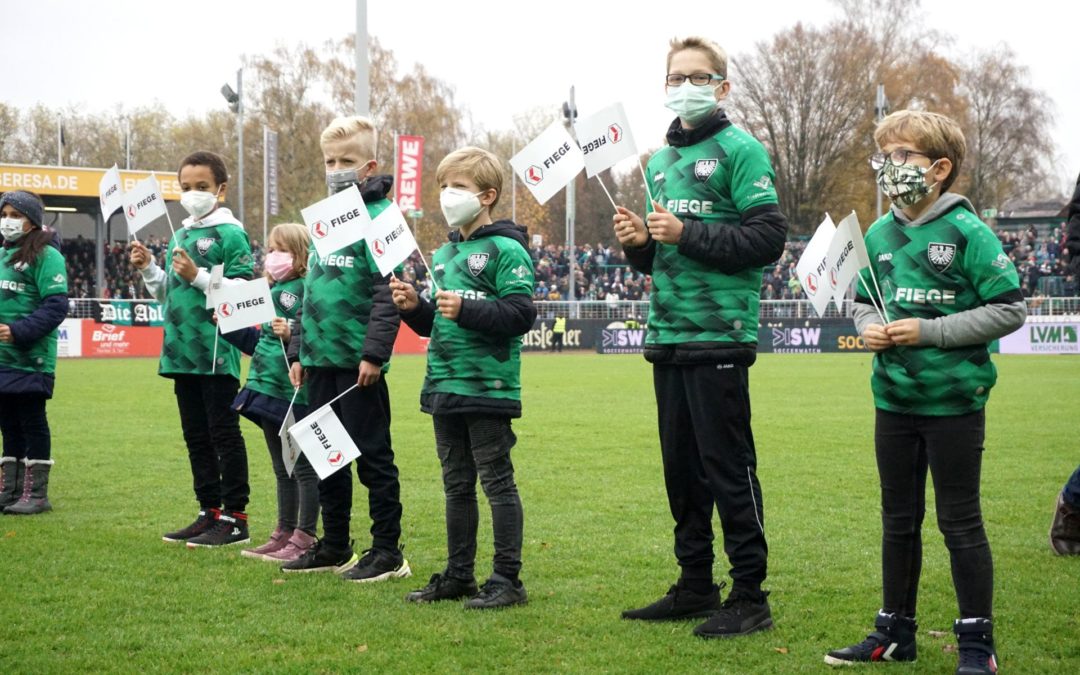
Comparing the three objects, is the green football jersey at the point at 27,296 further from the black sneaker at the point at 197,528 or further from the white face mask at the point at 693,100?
the white face mask at the point at 693,100

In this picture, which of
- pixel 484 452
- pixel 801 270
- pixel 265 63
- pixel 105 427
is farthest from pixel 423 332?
pixel 265 63

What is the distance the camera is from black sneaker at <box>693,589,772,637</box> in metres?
4.46

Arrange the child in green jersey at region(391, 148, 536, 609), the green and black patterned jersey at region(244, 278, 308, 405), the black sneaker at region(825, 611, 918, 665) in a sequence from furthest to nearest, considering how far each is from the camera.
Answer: the green and black patterned jersey at region(244, 278, 308, 405) → the child in green jersey at region(391, 148, 536, 609) → the black sneaker at region(825, 611, 918, 665)

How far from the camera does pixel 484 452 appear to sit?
5074mm

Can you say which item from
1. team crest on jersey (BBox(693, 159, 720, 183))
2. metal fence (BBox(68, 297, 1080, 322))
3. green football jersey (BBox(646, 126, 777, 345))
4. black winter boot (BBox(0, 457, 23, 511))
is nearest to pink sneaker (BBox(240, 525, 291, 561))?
black winter boot (BBox(0, 457, 23, 511))

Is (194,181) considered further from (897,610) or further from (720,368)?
(897,610)

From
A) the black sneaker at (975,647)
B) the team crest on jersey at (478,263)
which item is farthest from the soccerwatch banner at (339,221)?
the black sneaker at (975,647)

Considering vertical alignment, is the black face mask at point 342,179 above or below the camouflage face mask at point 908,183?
above

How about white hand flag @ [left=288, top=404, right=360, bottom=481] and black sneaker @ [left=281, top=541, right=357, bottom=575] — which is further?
black sneaker @ [left=281, top=541, right=357, bottom=575]

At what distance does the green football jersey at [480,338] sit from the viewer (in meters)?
5.07

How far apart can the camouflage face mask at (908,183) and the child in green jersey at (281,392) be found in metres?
3.34

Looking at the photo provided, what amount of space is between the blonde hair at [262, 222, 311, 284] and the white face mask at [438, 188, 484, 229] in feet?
5.49

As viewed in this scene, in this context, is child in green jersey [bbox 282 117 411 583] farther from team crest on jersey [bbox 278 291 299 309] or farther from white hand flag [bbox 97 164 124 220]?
white hand flag [bbox 97 164 124 220]

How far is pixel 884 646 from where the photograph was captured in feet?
13.6
